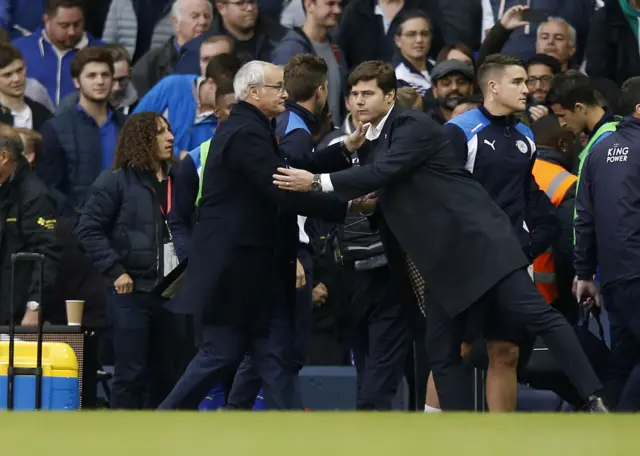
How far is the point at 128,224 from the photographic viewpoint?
1039 cm

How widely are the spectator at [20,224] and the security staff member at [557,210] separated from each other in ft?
9.82

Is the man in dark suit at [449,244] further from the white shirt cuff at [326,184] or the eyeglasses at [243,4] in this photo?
the eyeglasses at [243,4]

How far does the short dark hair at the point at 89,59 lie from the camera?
11.7m

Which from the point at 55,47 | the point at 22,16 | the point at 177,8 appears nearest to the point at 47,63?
the point at 55,47

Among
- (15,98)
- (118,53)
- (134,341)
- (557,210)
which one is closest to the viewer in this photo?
(134,341)

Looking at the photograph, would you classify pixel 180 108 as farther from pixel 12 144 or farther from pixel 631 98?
pixel 631 98

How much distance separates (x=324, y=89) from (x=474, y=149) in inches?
38.4

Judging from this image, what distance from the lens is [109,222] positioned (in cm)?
1041

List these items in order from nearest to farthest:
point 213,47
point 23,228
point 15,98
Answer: point 23,228 < point 15,98 < point 213,47

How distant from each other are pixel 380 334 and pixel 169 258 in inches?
60.3

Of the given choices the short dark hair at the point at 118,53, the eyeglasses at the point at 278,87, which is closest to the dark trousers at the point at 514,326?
the eyeglasses at the point at 278,87

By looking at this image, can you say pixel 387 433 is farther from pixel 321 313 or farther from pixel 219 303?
pixel 321 313

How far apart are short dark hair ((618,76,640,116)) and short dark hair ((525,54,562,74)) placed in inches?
95.9

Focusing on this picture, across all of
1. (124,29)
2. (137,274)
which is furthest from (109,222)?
(124,29)
